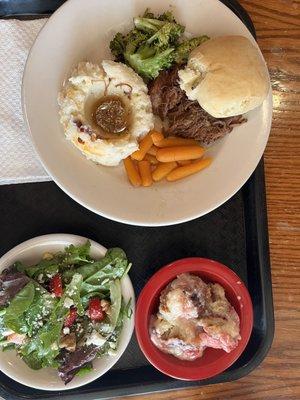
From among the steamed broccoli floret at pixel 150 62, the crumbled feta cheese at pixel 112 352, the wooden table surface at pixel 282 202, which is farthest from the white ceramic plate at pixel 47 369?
the steamed broccoli floret at pixel 150 62

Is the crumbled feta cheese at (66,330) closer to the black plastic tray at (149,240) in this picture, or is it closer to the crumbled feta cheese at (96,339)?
the crumbled feta cheese at (96,339)

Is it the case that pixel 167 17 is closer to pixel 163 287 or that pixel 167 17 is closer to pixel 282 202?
pixel 282 202

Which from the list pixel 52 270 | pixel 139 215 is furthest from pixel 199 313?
pixel 52 270

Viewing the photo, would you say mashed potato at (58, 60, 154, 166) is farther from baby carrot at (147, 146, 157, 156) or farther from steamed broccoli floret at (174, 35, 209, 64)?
steamed broccoli floret at (174, 35, 209, 64)

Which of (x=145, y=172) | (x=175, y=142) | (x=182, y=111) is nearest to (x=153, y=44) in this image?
(x=182, y=111)

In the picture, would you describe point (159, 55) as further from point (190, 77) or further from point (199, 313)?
point (199, 313)

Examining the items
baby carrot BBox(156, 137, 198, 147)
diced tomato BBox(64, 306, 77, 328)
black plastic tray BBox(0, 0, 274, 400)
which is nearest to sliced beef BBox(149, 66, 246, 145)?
baby carrot BBox(156, 137, 198, 147)

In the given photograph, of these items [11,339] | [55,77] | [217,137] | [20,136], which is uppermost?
[55,77]
